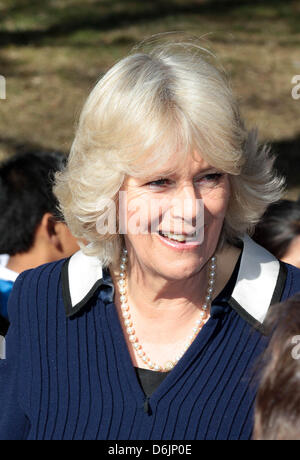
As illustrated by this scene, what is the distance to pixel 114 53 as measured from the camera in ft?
27.0

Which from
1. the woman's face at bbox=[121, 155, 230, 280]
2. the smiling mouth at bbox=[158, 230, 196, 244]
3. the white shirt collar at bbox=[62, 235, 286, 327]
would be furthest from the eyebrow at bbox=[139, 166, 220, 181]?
the white shirt collar at bbox=[62, 235, 286, 327]

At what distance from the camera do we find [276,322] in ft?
4.91

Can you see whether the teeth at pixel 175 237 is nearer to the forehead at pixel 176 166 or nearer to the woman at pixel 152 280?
the woman at pixel 152 280

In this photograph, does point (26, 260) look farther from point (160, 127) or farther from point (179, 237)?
point (160, 127)

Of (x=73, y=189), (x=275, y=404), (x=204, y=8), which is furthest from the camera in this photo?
(x=204, y=8)

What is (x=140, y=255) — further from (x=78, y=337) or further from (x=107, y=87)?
(x=107, y=87)

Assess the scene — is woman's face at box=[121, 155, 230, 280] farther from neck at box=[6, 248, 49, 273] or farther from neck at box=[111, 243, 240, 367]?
neck at box=[6, 248, 49, 273]

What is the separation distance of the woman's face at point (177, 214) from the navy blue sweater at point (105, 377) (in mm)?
226

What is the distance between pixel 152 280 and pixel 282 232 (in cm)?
98

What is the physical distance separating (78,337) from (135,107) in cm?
78

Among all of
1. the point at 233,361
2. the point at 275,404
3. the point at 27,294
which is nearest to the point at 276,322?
the point at 275,404

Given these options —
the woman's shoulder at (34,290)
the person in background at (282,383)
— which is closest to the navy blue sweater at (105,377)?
the woman's shoulder at (34,290)

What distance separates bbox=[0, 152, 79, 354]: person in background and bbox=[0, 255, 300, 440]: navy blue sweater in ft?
2.52

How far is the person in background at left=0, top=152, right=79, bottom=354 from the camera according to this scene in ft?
9.97
